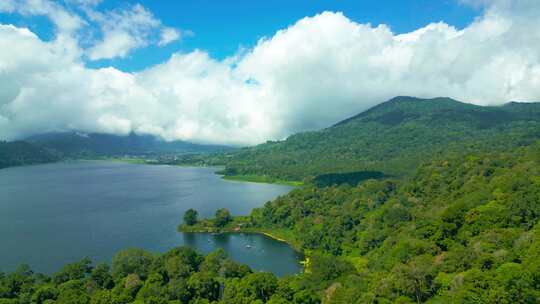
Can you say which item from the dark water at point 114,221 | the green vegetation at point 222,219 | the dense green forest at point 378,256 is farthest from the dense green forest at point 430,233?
the dark water at point 114,221

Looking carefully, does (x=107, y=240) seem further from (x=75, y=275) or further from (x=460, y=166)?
(x=460, y=166)

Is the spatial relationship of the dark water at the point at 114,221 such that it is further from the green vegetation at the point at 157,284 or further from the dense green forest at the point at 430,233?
the green vegetation at the point at 157,284

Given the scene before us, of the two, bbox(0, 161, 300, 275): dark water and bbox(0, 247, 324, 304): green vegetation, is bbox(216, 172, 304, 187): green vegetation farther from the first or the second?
bbox(0, 247, 324, 304): green vegetation

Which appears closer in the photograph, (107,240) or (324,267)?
(324,267)

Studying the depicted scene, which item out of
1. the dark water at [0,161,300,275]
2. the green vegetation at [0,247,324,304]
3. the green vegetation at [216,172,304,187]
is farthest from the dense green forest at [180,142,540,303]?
the green vegetation at [216,172,304,187]

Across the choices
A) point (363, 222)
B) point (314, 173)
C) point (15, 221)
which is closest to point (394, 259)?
point (363, 222)

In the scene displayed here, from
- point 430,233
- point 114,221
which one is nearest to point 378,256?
point 430,233
